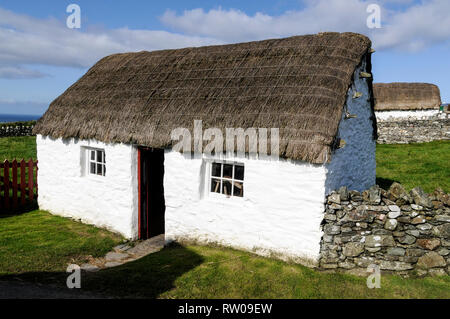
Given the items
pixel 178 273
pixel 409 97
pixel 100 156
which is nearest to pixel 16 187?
pixel 100 156

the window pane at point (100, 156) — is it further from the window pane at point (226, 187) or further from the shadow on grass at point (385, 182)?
the shadow on grass at point (385, 182)

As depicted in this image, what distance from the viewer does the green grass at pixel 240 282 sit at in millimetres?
6117

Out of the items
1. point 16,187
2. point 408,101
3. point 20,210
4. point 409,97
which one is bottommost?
point 20,210

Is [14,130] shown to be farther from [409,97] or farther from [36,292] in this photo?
[409,97]

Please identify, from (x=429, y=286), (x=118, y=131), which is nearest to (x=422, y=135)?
(x=429, y=286)

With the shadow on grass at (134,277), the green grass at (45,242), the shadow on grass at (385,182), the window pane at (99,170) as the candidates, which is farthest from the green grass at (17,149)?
the shadow on grass at (385,182)

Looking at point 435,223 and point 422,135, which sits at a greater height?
point 422,135

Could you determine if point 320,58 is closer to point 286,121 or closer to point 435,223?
point 286,121

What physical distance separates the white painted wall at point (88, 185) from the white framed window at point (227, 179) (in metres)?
2.30

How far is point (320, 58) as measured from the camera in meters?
8.26

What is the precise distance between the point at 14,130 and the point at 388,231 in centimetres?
2730

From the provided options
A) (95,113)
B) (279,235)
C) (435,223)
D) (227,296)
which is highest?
(95,113)

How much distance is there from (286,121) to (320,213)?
6.40 feet

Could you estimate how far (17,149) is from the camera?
782 inches
